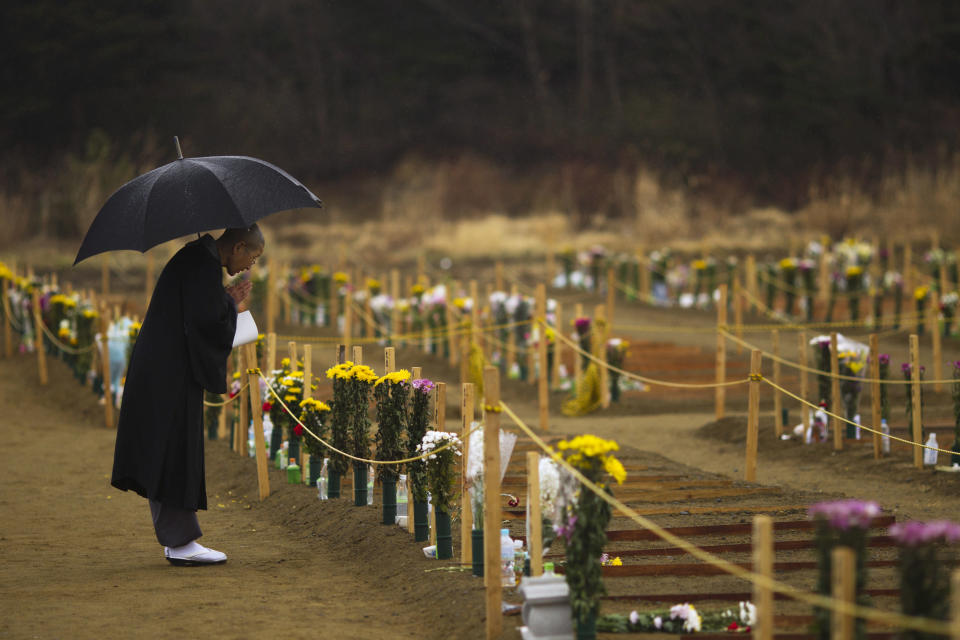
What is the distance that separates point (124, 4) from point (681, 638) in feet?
114

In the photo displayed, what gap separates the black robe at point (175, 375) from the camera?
6512 mm

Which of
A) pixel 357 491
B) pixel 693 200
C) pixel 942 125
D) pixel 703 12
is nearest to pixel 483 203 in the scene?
pixel 693 200

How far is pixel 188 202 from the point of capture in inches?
253

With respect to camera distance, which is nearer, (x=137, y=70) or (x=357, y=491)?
(x=357, y=491)

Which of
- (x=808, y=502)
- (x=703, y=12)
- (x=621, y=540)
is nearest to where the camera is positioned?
(x=621, y=540)

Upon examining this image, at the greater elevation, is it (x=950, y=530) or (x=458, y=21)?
(x=458, y=21)

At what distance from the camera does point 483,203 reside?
39750 millimetres

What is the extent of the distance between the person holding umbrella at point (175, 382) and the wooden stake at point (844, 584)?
12.1 ft

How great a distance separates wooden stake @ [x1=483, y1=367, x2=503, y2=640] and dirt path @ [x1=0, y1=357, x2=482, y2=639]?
18cm

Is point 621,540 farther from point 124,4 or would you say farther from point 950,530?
point 124,4

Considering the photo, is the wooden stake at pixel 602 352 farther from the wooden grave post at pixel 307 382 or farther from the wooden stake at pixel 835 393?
the wooden grave post at pixel 307 382

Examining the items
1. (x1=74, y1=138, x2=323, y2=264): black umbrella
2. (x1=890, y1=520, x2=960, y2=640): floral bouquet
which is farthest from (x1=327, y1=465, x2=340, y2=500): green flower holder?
(x1=890, y1=520, x2=960, y2=640): floral bouquet

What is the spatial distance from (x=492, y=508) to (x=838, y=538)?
5.45ft

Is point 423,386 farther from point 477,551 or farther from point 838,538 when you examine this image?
point 838,538
